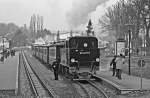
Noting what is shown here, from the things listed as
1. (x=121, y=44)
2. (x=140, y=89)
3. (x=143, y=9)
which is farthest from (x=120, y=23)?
(x=140, y=89)

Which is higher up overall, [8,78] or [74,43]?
[74,43]

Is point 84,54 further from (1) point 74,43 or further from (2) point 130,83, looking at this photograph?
(2) point 130,83

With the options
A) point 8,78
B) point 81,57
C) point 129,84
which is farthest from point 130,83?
point 8,78

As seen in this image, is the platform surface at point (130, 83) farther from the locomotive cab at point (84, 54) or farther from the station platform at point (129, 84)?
the locomotive cab at point (84, 54)

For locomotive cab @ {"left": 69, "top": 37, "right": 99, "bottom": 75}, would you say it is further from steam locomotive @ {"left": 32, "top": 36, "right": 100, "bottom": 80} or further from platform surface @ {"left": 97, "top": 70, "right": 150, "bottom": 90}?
platform surface @ {"left": 97, "top": 70, "right": 150, "bottom": 90}

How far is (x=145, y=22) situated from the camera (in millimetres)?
39438

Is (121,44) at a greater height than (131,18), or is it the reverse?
(131,18)

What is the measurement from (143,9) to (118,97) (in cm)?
2674

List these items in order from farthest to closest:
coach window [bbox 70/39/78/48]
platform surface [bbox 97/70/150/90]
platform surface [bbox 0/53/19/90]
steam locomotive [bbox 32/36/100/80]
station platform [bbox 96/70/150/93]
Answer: coach window [bbox 70/39/78/48] < steam locomotive [bbox 32/36/100/80] < platform surface [bbox 0/53/19/90] < platform surface [bbox 97/70/150/90] < station platform [bbox 96/70/150/93]

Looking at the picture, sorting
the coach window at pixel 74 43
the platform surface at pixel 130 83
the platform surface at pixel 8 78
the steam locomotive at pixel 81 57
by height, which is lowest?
the platform surface at pixel 8 78

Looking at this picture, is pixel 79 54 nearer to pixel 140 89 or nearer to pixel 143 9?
pixel 140 89

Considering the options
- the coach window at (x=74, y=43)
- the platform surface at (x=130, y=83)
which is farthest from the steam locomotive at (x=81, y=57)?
the platform surface at (x=130, y=83)

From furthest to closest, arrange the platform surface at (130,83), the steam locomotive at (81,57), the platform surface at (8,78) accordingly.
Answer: the steam locomotive at (81,57)
the platform surface at (8,78)
the platform surface at (130,83)

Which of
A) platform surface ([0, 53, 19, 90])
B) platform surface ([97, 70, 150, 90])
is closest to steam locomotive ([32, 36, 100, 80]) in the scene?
platform surface ([97, 70, 150, 90])
